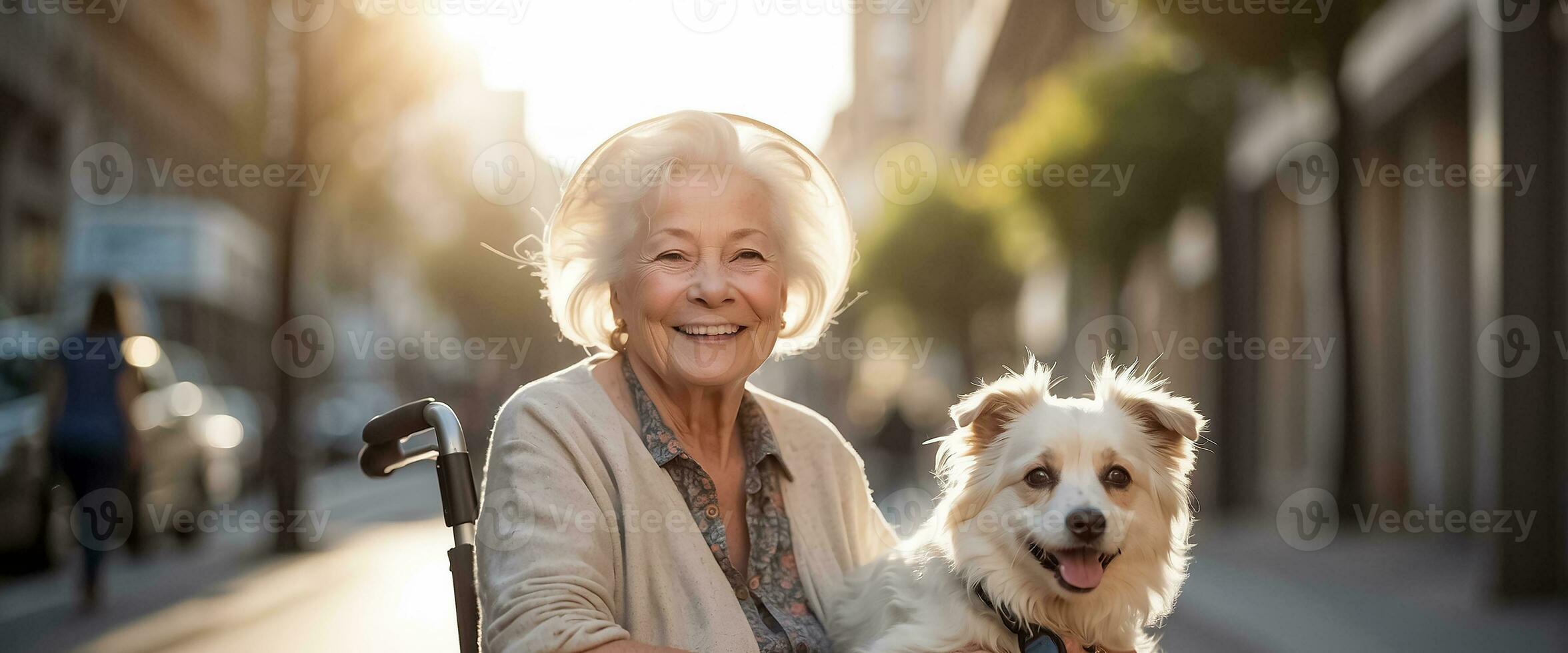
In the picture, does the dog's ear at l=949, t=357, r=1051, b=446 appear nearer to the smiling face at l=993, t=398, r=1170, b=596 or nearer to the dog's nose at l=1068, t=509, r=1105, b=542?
the smiling face at l=993, t=398, r=1170, b=596

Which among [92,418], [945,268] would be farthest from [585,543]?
[945,268]

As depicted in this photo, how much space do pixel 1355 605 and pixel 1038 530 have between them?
7616 millimetres

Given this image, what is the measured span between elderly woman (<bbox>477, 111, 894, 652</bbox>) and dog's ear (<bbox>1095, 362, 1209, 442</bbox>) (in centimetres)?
77

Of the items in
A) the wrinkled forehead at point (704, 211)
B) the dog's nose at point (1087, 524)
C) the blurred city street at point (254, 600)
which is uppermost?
the wrinkled forehead at point (704, 211)

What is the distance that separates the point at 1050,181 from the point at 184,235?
15724 millimetres

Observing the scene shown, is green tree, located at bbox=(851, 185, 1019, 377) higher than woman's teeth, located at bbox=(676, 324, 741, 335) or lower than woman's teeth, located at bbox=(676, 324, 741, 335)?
higher

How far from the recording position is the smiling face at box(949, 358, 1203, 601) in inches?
128

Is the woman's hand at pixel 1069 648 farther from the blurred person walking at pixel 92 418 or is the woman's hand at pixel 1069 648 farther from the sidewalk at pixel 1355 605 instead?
the blurred person walking at pixel 92 418

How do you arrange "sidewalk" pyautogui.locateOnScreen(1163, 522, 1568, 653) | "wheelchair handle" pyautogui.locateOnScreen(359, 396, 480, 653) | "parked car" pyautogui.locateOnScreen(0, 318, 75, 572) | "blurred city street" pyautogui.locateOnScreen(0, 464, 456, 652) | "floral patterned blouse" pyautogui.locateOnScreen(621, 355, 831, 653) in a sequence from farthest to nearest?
"parked car" pyautogui.locateOnScreen(0, 318, 75, 572), "sidewalk" pyautogui.locateOnScreen(1163, 522, 1568, 653), "blurred city street" pyautogui.locateOnScreen(0, 464, 456, 652), "floral patterned blouse" pyautogui.locateOnScreen(621, 355, 831, 653), "wheelchair handle" pyautogui.locateOnScreen(359, 396, 480, 653)

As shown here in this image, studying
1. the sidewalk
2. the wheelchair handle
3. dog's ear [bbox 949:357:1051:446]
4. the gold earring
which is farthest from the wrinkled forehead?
the sidewalk

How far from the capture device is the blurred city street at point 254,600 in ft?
25.4

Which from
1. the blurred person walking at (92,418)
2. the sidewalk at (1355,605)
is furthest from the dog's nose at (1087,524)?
the blurred person walking at (92,418)

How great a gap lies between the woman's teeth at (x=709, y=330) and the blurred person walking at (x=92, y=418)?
6930 mm

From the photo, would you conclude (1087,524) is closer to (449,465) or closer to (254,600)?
(449,465)
